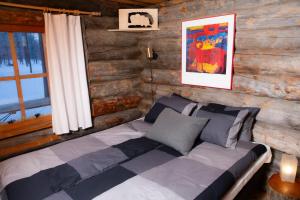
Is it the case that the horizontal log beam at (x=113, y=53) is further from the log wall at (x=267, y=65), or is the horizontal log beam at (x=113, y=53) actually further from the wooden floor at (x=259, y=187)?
the wooden floor at (x=259, y=187)

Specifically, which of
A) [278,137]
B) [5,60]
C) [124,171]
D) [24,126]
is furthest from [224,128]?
[5,60]

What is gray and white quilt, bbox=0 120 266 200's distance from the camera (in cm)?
146

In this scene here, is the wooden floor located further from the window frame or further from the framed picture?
the window frame

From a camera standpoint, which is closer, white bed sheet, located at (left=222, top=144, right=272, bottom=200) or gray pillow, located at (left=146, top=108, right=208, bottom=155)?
white bed sheet, located at (left=222, top=144, right=272, bottom=200)

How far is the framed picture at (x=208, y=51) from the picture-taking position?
239cm

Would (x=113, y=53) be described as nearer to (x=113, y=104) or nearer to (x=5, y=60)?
(x=113, y=104)

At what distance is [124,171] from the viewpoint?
1.71 meters

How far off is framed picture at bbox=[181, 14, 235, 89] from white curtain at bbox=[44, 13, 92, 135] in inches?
53.6

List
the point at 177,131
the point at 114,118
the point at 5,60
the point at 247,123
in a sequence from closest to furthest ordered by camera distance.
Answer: the point at 177,131 → the point at 247,123 → the point at 5,60 → the point at 114,118

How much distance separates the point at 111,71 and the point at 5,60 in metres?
1.30

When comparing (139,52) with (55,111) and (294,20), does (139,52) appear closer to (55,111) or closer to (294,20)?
(55,111)

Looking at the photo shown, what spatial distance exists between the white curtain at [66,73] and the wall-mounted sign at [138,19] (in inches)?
26.1

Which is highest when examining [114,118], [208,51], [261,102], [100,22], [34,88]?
[100,22]

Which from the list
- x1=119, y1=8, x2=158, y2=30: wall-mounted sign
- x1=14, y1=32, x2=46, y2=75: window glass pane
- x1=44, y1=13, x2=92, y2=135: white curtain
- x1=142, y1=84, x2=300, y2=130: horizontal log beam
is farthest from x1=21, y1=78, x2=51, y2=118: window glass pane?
x1=142, y1=84, x2=300, y2=130: horizontal log beam
